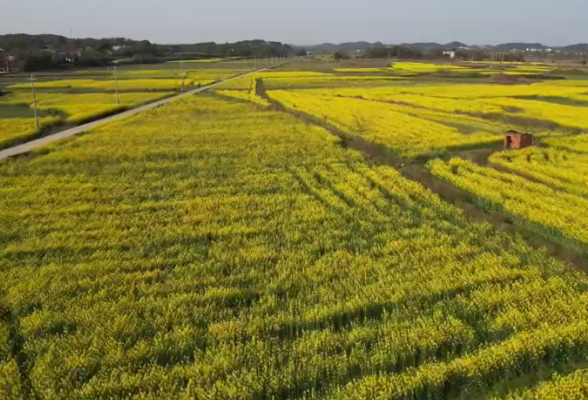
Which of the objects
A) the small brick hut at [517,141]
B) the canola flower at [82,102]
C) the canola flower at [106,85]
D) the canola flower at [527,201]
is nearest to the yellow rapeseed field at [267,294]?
the canola flower at [527,201]

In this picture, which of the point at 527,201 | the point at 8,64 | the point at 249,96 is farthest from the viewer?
the point at 8,64

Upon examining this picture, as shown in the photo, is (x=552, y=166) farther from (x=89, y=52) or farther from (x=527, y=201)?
(x=89, y=52)

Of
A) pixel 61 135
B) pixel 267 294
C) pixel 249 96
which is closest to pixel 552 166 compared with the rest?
pixel 267 294

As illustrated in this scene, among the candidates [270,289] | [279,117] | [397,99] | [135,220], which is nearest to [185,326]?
[270,289]

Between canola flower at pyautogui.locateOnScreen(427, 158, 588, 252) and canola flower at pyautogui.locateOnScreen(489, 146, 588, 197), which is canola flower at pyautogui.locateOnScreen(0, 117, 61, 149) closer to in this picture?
canola flower at pyautogui.locateOnScreen(427, 158, 588, 252)

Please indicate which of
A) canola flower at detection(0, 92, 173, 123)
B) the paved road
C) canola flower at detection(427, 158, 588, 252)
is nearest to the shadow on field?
canola flower at detection(427, 158, 588, 252)

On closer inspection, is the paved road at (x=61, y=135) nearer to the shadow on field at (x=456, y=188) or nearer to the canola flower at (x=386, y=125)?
the canola flower at (x=386, y=125)
